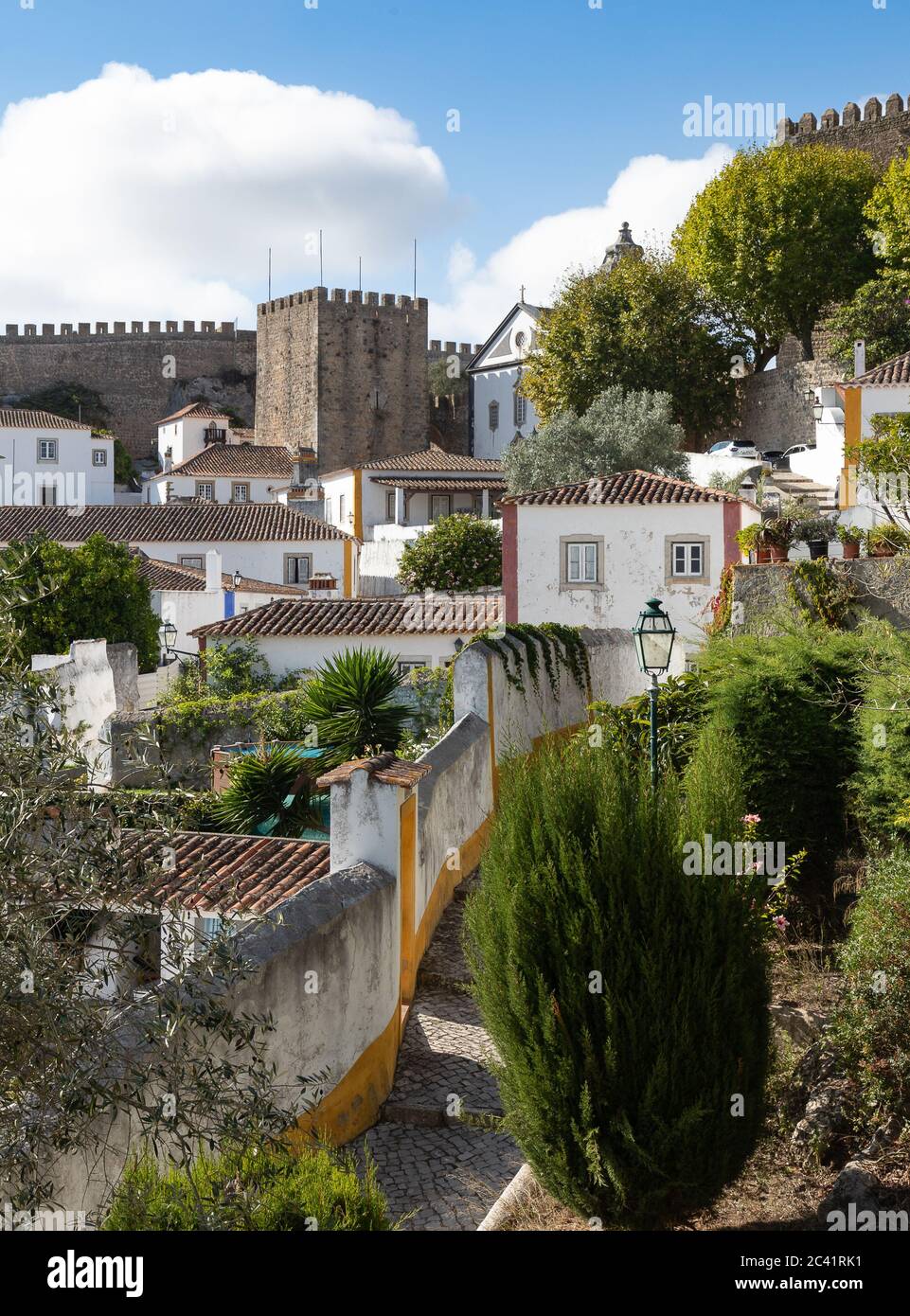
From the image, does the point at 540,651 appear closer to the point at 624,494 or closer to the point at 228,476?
the point at 624,494

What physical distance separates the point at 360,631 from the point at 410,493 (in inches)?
821

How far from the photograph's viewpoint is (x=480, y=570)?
34812 millimetres

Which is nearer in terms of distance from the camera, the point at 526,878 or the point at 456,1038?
the point at 526,878

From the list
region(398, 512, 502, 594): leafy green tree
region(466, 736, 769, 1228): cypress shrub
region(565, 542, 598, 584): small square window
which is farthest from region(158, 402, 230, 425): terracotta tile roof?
region(466, 736, 769, 1228): cypress shrub

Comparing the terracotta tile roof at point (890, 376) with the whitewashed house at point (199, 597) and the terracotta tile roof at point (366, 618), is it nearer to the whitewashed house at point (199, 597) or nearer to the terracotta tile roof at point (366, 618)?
the terracotta tile roof at point (366, 618)

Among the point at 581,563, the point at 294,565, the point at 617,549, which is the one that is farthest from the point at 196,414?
the point at 617,549

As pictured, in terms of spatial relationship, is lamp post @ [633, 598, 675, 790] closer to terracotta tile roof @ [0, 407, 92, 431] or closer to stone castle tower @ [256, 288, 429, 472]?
stone castle tower @ [256, 288, 429, 472]

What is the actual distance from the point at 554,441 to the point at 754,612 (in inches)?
795

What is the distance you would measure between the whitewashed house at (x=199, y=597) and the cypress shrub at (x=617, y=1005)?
82.9 ft

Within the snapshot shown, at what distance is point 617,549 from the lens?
2284cm

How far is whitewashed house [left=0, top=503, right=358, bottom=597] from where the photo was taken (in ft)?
136
